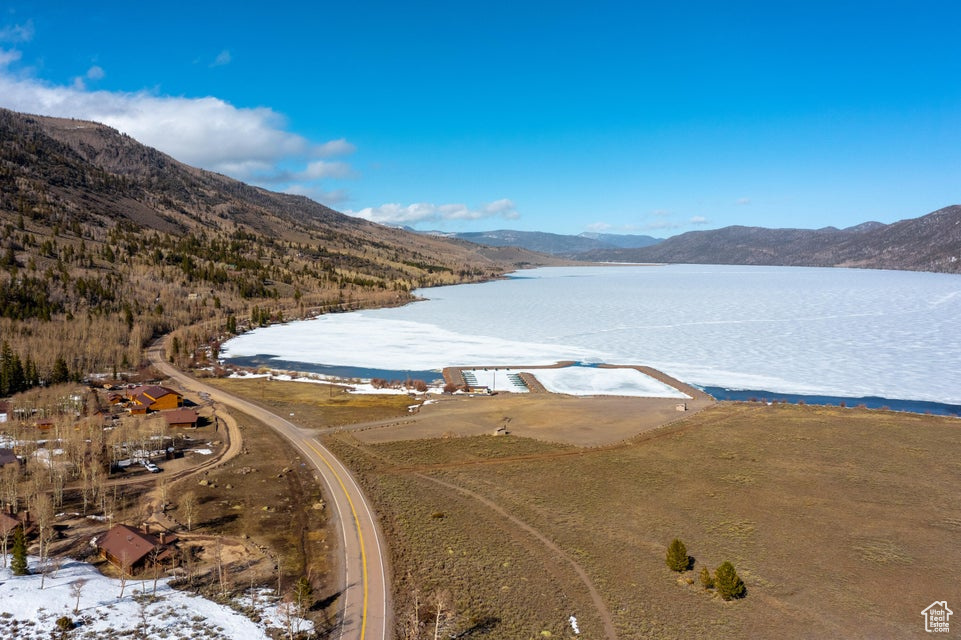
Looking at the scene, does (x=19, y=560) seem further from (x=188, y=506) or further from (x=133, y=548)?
(x=188, y=506)

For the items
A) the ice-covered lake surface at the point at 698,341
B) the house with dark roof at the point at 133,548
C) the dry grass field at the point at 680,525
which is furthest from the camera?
the ice-covered lake surface at the point at 698,341

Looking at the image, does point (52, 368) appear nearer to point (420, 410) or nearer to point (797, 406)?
point (420, 410)

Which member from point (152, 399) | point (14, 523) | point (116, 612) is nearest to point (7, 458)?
point (14, 523)

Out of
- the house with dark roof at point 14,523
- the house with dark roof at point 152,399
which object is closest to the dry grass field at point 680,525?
the house with dark roof at point 14,523

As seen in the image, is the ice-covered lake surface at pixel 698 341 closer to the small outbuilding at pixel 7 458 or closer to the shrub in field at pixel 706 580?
the shrub in field at pixel 706 580

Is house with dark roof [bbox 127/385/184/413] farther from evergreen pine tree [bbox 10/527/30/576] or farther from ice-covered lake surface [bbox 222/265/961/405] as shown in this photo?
Result: evergreen pine tree [bbox 10/527/30/576]

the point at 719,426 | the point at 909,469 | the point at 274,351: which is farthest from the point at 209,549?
the point at 274,351

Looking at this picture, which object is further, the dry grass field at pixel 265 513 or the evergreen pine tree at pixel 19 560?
the dry grass field at pixel 265 513

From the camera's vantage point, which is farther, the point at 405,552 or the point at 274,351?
the point at 274,351
